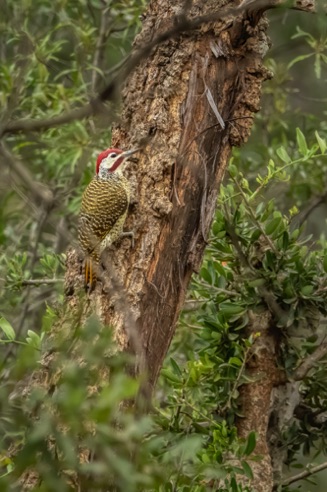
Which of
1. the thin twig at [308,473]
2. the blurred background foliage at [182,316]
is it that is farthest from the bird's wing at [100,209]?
the thin twig at [308,473]

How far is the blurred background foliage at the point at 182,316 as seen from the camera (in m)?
2.01

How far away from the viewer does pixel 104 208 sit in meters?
4.03

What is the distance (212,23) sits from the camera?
3469mm

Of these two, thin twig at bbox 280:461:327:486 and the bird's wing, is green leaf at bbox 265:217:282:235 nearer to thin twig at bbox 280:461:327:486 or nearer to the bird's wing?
the bird's wing

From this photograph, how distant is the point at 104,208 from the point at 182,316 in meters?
0.61

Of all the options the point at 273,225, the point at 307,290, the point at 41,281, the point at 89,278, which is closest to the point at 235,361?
the point at 307,290

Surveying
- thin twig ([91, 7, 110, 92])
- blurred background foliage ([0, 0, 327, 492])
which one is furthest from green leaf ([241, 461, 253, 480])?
thin twig ([91, 7, 110, 92])

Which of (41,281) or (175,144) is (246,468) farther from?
(41,281)

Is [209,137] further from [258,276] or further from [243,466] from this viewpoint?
[243,466]

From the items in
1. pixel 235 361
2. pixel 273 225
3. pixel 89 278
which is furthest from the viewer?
pixel 273 225

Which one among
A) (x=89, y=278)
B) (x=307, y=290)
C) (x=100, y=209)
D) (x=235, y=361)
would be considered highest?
(x=89, y=278)

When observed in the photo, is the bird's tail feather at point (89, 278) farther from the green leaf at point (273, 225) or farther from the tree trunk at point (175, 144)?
the green leaf at point (273, 225)

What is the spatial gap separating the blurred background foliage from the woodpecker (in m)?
0.12

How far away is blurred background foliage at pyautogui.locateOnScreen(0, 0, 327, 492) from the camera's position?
201 cm
